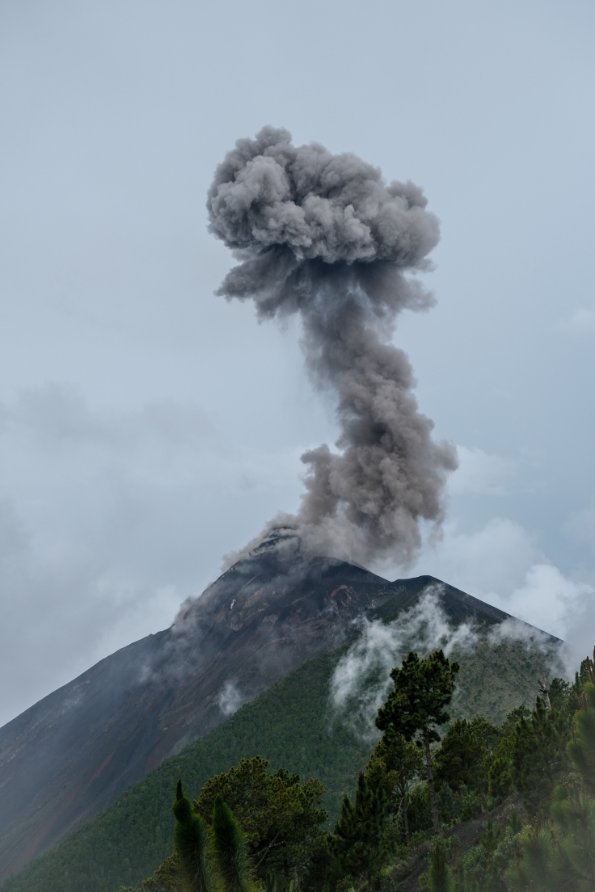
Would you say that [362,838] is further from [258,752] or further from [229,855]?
[258,752]

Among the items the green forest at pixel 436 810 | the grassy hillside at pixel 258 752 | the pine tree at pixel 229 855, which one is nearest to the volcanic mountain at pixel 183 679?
the grassy hillside at pixel 258 752

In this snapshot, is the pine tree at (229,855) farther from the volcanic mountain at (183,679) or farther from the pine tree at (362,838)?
the volcanic mountain at (183,679)

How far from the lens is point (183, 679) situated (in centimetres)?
10919

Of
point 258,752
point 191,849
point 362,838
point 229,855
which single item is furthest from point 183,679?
point 191,849

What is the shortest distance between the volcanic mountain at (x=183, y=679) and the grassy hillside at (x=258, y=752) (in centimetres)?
681

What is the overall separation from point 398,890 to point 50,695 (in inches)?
4644

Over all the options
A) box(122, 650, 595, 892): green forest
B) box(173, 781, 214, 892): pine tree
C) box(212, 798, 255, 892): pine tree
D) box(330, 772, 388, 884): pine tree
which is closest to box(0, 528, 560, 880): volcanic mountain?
box(122, 650, 595, 892): green forest

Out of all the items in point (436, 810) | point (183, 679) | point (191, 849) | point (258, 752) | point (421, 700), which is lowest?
point (436, 810)

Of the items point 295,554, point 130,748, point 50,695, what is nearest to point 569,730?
point 130,748

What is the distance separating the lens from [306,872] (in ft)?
115

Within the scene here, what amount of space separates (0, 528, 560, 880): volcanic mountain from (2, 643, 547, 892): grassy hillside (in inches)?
268

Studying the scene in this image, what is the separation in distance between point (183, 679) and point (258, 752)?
3286cm

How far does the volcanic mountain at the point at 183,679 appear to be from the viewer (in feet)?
305

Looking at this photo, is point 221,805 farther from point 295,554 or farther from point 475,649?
point 295,554
